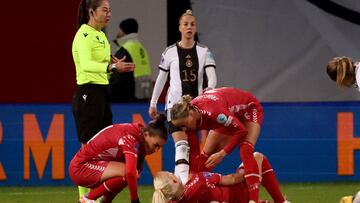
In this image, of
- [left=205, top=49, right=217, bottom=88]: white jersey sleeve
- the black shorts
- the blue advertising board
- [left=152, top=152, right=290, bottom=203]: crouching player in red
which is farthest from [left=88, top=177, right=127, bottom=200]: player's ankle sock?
the blue advertising board

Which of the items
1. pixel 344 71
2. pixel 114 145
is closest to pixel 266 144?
pixel 114 145

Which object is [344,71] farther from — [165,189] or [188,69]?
[188,69]

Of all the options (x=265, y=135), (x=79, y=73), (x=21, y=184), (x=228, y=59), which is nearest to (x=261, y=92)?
(x=228, y=59)

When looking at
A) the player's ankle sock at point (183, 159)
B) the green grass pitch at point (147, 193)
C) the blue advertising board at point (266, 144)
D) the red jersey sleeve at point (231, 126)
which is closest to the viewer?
the red jersey sleeve at point (231, 126)

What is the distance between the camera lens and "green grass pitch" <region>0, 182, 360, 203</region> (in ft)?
38.7

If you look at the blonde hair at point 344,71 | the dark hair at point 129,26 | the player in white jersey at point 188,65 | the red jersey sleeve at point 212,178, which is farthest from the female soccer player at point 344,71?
the dark hair at point 129,26

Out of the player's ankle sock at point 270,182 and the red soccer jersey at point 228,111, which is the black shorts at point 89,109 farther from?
the player's ankle sock at point 270,182

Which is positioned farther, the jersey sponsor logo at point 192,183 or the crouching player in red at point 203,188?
the jersey sponsor logo at point 192,183

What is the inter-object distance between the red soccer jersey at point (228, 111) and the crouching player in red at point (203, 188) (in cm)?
28

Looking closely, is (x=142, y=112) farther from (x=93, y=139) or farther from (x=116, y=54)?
(x=93, y=139)

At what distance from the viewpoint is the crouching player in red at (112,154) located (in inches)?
393

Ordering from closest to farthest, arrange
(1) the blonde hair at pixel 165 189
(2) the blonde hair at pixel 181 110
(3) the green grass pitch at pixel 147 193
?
(1) the blonde hair at pixel 165 189, (2) the blonde hair at pixel 181 110, (3) the green grass pitch at pixel 147 193

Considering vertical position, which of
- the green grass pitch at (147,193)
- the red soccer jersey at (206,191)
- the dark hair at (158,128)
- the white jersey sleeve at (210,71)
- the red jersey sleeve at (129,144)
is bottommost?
the green grass pitch at (147,193)

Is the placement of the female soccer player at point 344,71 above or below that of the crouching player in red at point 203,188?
above
